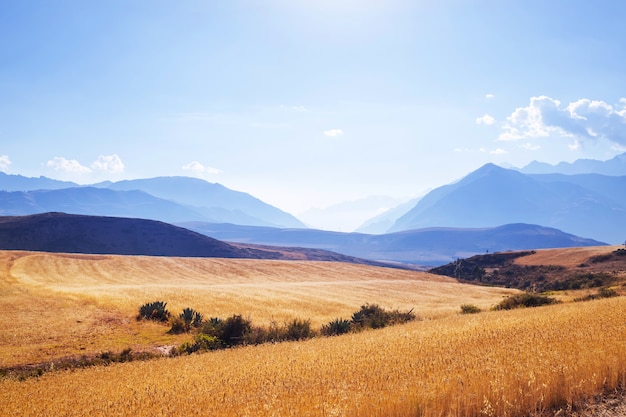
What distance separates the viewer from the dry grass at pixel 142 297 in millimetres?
20667

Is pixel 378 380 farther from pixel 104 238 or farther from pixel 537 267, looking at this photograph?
pixel 104 238

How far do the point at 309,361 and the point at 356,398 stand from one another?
509cm

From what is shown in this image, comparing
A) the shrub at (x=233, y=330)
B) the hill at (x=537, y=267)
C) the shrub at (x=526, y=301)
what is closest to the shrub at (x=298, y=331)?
the shrub at (x=233, y=330)

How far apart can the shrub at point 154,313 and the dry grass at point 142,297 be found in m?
0.72

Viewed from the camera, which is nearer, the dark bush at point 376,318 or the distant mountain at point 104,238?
the dark bush at point 376,318

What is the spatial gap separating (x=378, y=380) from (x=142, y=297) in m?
27.8

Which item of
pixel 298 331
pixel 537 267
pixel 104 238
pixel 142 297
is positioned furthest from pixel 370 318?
pixel 104 238

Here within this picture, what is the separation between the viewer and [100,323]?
23.9 meters

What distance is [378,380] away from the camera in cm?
862

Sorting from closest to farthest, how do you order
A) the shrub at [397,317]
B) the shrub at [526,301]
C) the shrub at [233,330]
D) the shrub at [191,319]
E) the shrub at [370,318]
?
the shrub at [233,330] → the shrub at [370,318] → the shrub at [397,317] → the shrub at [191,319] → the shrub at [526,301]

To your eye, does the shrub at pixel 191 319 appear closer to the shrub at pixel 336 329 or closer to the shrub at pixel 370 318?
the shrub at pixel 336 329

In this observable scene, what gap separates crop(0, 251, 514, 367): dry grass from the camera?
20.7 meters

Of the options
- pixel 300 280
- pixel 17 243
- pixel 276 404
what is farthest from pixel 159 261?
pixel 17 243

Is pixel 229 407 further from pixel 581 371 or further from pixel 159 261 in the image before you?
pixel 159 261
